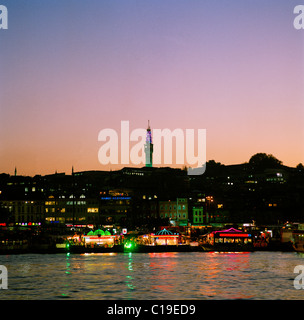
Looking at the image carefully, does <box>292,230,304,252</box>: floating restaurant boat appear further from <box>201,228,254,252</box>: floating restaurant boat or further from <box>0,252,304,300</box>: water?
<box>0,252,304,300</box>: water

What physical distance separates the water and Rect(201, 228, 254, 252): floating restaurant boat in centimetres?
2259

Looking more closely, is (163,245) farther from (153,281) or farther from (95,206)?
(95,206)

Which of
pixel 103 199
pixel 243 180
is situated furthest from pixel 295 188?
pixel 103 199

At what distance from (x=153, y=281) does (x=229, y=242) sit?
135 ft

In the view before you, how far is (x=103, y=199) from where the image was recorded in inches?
5669

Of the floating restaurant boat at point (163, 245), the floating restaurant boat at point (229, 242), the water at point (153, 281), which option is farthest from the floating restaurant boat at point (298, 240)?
the water at point (153, 281)

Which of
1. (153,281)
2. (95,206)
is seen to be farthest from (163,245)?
(95,206)

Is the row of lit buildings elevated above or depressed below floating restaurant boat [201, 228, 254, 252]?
above

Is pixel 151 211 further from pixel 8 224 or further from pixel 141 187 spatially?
pixel 8 224

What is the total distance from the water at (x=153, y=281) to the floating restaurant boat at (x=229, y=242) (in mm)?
22591

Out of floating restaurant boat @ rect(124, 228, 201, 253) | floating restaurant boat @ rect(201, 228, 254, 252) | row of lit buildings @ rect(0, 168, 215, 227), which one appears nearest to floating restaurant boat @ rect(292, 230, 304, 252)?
floating restaurant boat @ rect(201, 228, 254, 252)

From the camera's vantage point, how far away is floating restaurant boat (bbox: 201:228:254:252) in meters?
75.6

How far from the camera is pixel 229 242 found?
77.5 m
